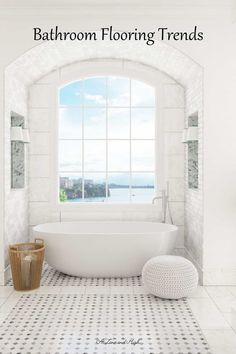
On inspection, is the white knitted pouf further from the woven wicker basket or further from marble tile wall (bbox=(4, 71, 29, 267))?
marble tile wall (bbox=(4, 71, 29, 267))

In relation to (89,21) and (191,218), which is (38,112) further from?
(191,218)

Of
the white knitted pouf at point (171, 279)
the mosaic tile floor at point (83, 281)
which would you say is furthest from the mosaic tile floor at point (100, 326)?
the mosaic tile floor at point (83, 281)

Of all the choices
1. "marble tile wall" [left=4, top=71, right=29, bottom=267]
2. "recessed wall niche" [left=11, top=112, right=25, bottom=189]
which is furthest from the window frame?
"recessed wall niche" [left=11, top=112, right=25, bottom=189]

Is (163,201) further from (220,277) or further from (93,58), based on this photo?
(93,58)

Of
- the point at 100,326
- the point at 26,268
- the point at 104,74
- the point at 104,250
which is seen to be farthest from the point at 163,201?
the point at 100,326

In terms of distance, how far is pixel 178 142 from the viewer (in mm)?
5816

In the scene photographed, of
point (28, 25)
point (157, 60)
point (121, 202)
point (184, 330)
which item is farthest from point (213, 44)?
point (184, 330)

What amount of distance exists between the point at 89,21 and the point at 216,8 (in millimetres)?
1449

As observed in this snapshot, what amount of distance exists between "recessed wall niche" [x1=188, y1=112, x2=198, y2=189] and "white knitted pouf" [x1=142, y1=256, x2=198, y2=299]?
1399 mm

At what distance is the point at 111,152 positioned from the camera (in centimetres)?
608

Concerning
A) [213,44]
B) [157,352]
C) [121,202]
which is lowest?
[157,352]

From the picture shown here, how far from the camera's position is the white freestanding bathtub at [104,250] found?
4582 mm

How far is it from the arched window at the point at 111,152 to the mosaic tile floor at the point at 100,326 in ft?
7.23

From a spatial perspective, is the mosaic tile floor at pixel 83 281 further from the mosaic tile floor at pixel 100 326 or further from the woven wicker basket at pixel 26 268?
the mosaic tile floor at pixel 100 326
